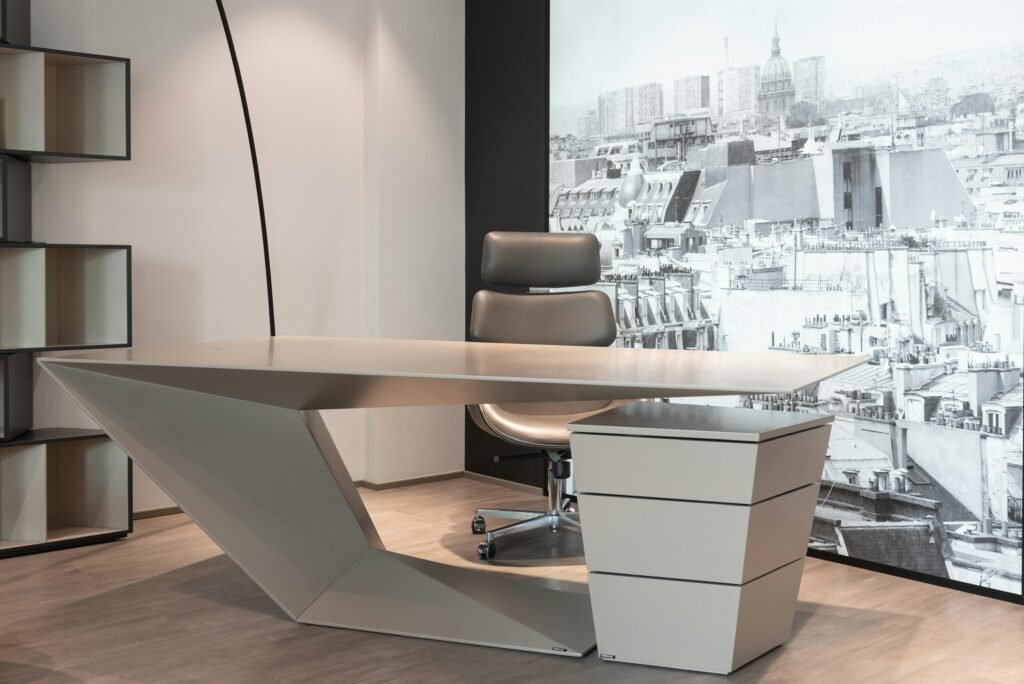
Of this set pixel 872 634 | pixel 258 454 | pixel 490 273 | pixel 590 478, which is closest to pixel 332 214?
pixel 490 273

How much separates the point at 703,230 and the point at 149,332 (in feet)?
8.22

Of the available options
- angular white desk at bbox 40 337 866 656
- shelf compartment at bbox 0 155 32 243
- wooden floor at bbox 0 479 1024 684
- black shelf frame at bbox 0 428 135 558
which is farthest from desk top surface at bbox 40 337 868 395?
shelf compartment at bbox 0 155 32 243

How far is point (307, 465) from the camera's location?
3.21 metres

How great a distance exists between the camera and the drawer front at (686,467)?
8.62 ft

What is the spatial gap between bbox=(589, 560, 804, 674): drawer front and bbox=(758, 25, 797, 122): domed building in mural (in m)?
2.03

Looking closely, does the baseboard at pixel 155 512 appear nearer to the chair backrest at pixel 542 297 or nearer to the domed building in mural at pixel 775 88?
the chair backrest at pixel 542 297

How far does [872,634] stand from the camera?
3137 mm

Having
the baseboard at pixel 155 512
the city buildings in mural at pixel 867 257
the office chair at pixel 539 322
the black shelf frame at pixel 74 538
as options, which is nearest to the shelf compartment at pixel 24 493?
the black shelf frame at pixel 74 538

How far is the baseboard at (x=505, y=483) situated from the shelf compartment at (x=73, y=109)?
243cm

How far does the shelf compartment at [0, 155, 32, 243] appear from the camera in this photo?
3.93 metres

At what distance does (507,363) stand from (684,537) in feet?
2.14

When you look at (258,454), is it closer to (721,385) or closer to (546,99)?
(721,385)

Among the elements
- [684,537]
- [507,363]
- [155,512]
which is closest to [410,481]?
[155,512]

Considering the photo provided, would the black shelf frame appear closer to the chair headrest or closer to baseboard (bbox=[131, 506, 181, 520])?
baseboard (bbox=[131, 506, 181, 520])
